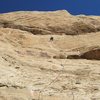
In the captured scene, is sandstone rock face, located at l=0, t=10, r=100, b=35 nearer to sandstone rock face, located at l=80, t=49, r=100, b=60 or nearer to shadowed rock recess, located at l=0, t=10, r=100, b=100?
shadowed rock recess, located at l=0, t=10, r=100, b=100

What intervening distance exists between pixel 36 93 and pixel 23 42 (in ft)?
24.8

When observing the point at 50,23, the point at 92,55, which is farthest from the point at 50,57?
the point at 50,23

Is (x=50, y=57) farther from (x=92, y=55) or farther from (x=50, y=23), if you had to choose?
(x=50, y=23)

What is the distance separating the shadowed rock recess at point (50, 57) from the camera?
11438 millimetres

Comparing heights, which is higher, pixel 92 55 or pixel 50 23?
pixel 50 23

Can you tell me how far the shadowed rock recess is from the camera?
1144 cm

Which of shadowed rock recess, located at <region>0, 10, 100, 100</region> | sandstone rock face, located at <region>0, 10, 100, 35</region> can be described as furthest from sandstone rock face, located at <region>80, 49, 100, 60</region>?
sandstone rock face, located at <region>0, 10, 100, 35</region>

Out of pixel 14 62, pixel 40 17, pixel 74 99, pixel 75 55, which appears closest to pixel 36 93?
pixel 74 99

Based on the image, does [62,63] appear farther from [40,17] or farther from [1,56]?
[40,17]

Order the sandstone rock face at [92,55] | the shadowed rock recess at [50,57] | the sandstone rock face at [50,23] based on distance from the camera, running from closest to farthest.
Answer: the shadowed rock recess at [50,57] → the sandstone rock face at [92,55] → the sandstone rock face at [50,23]

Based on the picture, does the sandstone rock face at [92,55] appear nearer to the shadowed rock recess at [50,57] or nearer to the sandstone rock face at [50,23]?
the shadowed rock recess at [50,57]

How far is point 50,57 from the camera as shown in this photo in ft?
53.8

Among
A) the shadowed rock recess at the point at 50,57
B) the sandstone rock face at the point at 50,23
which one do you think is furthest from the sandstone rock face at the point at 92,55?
the sandstone rock face at the point at 50,23

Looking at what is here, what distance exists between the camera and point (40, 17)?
24.7 metres
